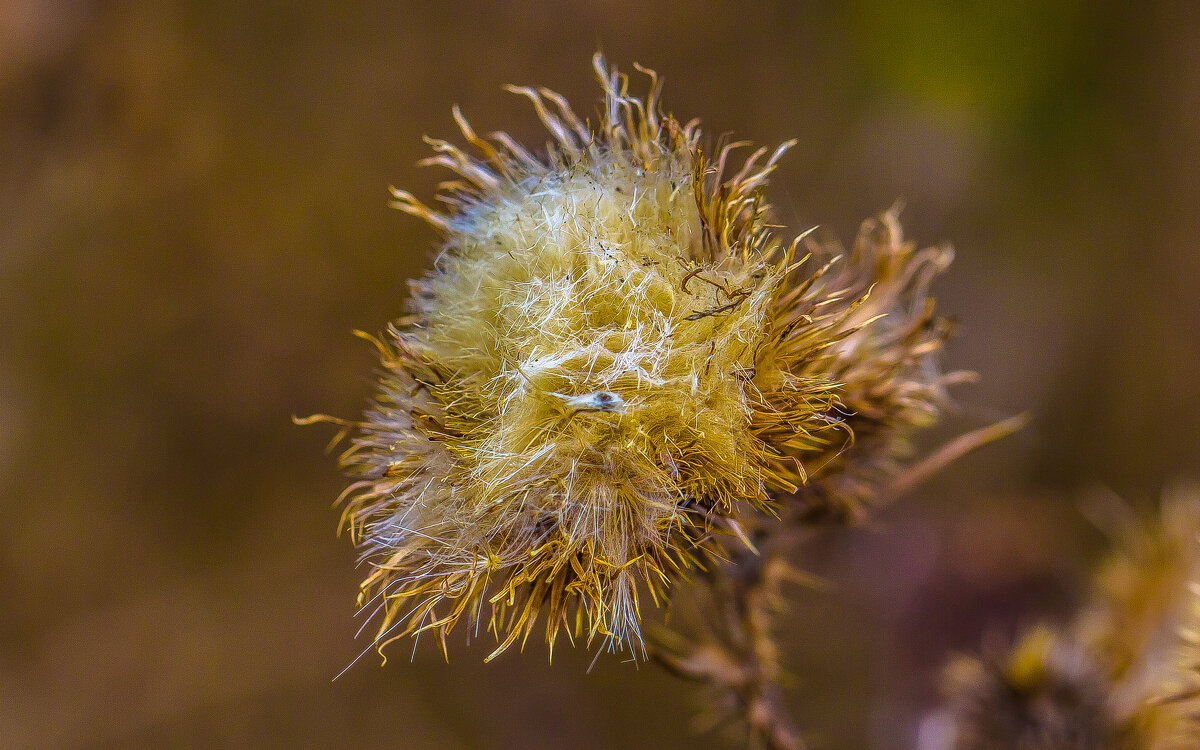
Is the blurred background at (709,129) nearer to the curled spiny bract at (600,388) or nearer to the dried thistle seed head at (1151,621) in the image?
the dried thistle seed head at (1151,621)

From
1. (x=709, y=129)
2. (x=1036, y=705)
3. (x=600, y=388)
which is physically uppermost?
(x=709, y=129)

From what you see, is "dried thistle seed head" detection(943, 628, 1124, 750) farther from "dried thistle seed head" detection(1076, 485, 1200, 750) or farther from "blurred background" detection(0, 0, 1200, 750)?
"blurred background" detection(0, 0, 1200, 750)

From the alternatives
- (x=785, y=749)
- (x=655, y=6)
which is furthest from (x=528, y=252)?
(x=655, y=6)

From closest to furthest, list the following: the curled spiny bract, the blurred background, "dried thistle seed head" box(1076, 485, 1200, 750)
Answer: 1. the curled spiny bract
2. "dried thistle seed head" box(1076, 485, 1200, 750)
3. the blurred background

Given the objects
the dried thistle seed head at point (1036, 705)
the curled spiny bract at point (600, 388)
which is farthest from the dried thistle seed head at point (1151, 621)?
the curled spiny bract at point (600, 388)

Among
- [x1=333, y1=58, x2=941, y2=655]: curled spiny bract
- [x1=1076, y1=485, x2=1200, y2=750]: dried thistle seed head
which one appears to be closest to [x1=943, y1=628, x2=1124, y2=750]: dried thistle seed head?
[x1=1076, y1=485, x2=1200, y2=750]: dried thistle seed head

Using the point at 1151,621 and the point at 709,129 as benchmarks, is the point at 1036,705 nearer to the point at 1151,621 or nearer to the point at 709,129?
the point at 1151,621

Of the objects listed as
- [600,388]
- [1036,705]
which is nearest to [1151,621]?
[1036,705]

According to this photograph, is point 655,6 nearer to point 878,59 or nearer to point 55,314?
point 878,59
